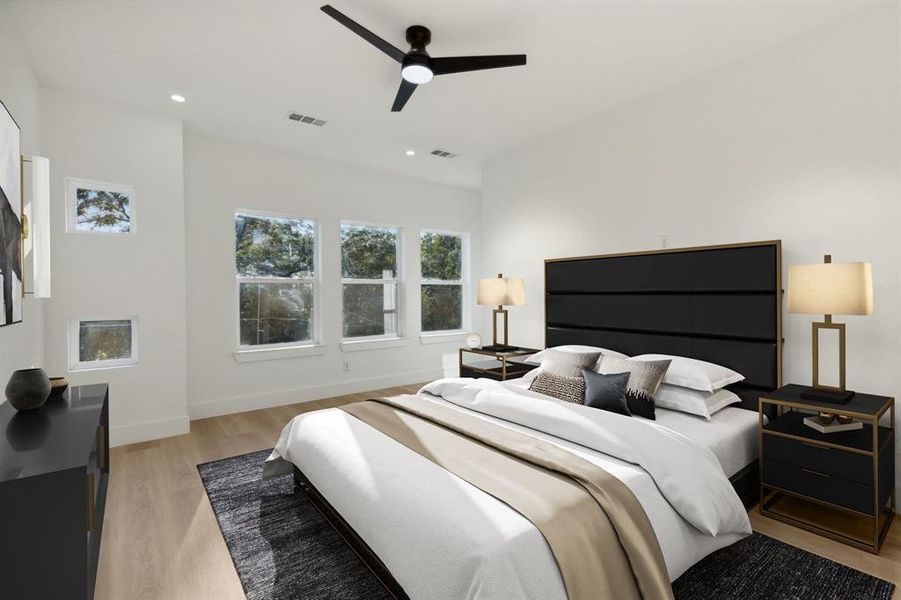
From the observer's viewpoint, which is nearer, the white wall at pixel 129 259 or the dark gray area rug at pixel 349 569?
the dark gray area rug at pixel 349 569

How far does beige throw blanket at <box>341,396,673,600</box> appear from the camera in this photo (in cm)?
138

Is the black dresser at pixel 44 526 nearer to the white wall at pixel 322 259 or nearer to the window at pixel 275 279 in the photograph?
the white wall at pixel 322 259

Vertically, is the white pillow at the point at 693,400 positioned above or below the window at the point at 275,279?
below

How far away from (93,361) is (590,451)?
156 inches

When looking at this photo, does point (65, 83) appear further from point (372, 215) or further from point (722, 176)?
point (722, 176)

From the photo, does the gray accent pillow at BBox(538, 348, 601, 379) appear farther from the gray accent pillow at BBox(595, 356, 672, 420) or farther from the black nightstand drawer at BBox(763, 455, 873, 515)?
the black nightstand drawer at BBox(763, 455, 873, 515)

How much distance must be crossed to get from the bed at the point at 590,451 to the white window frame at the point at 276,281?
217 cm

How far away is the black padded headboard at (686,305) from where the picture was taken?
2.81 meters

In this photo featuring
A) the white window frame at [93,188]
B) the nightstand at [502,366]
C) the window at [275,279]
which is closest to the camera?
the white window frame at [93,188]

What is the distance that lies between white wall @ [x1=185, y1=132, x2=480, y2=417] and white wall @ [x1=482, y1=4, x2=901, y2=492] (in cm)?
242

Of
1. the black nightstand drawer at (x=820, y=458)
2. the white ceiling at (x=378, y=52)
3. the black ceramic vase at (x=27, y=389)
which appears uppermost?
the white ceiling at (x=378, y=52)

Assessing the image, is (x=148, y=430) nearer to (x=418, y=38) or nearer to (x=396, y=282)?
(x=396, y=282)

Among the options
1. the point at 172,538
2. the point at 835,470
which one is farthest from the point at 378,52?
the point at 835,470

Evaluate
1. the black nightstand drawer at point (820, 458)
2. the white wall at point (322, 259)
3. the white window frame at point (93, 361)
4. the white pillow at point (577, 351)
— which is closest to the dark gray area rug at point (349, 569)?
the black nightstand drawer at point (820, 458)
